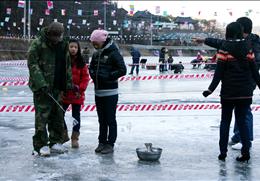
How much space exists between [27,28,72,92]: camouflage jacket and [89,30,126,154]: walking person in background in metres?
0.51

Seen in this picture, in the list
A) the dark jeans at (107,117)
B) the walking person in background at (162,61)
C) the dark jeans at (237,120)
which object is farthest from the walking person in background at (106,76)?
the walking person in background at (162,61)

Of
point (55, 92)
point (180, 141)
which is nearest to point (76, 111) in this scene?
point (55, 92)

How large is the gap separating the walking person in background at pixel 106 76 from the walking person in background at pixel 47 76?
0.40 meters

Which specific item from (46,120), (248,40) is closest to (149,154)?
(46,120)

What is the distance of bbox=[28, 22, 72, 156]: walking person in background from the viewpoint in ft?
22.7

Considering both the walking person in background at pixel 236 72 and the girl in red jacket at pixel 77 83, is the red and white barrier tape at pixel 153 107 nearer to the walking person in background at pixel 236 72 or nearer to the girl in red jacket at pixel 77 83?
the girl in red jacket at pixel 77 83

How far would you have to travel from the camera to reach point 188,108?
12.5 m

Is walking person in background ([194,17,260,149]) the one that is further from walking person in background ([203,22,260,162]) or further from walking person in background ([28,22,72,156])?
walking person in background ([28,22,72,156])

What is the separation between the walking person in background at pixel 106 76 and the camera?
23.9ft

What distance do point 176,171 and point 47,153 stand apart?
1.82 metres

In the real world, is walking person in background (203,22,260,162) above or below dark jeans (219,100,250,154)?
above

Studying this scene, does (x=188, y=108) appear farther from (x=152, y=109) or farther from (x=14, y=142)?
(x=14, y=142)

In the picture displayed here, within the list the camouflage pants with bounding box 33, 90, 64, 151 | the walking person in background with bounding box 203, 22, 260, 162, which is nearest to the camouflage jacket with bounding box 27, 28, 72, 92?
the camouflage pants with bounding box 33, 90, 64, 151

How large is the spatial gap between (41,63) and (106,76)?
2.92ft
